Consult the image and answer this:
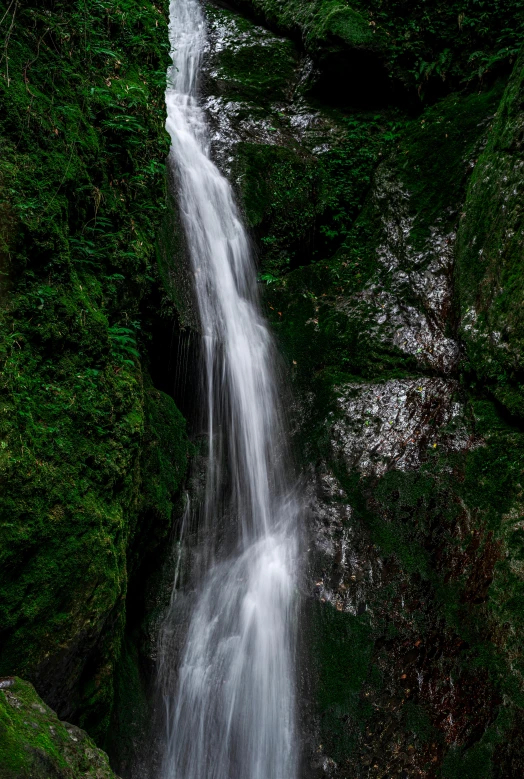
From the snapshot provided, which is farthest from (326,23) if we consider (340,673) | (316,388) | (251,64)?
(340,673)

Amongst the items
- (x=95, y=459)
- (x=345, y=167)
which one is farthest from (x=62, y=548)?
(x=345, y=167)

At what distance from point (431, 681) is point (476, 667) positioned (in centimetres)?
38

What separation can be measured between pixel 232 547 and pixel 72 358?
273 centimetres

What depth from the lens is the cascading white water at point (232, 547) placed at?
430 cm

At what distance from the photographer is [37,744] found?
2207 millimetres

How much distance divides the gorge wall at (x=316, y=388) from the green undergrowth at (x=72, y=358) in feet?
0.06

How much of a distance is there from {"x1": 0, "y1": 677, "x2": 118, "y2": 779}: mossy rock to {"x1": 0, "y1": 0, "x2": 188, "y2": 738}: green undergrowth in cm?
34

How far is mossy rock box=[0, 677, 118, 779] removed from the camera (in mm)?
2029

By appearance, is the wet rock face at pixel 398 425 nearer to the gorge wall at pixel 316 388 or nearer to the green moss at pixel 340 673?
the gorge wall at pixel 316 388

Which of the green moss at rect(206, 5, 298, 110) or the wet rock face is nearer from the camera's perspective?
the wet rock face

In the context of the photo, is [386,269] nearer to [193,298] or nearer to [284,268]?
[284,268]

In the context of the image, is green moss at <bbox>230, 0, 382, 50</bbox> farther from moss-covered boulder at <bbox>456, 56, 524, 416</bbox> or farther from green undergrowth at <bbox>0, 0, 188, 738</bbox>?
green undergrowth at <bbox>0, 0, 188, 738</bbox>

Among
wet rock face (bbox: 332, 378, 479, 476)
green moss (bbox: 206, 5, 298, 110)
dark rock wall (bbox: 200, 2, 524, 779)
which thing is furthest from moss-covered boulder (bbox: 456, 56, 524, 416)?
green moss (bbox: 206, 5, 298, 110)

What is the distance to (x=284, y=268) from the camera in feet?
25.1
